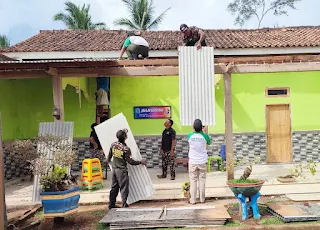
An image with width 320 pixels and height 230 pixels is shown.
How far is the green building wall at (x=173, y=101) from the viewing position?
11562 mm

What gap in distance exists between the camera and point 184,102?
803cm

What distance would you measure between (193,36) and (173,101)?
3616 millimetres

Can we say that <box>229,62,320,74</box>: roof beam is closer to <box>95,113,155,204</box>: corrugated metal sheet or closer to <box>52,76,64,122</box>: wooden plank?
<box>95,113,155,204</box>: corrugated metal sheet

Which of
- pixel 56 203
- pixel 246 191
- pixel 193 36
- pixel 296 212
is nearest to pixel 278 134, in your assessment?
pixel 193 36

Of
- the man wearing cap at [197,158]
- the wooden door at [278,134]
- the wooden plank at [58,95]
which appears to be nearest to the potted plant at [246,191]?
the man wearing cap at [197,158]

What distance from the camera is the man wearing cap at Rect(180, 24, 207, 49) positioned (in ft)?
26.5

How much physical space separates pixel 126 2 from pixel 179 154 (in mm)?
18305

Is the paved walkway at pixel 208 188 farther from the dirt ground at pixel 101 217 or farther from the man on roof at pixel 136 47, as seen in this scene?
the man on roof at pixel 136 47

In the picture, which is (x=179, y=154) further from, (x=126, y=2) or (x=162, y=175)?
(x=126, y=2)

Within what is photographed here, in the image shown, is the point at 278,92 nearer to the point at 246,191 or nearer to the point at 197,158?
the point at 197,158

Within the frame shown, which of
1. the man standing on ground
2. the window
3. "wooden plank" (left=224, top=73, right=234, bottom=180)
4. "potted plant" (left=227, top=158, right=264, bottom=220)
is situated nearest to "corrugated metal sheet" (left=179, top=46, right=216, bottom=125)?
"wooden plank" (left=224, top=73, right=234, bottom=180)

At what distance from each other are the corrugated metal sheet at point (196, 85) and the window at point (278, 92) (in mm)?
4189

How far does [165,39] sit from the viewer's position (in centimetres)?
1315

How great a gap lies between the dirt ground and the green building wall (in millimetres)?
4508
